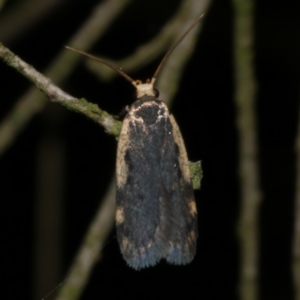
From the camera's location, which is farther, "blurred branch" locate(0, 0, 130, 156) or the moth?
"blurred branch" locate(0, 0, 130, 156)

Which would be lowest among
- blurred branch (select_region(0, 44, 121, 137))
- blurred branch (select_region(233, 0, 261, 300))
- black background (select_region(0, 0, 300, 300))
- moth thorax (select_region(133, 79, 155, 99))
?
black background (select_region(0, 0, 300, 300))

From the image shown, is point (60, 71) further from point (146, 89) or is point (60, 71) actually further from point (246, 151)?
point (246, 151)

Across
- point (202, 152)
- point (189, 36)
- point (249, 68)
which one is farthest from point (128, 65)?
point (202, 152)

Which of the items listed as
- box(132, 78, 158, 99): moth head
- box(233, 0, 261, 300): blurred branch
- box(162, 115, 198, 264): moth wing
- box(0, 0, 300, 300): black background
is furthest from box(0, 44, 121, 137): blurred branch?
box(0, 0, 300, 300): black background

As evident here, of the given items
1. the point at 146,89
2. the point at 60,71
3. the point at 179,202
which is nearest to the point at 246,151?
the point at 179,202

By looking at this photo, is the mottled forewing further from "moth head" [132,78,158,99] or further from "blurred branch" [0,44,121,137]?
"blurred branch" [0,44,121,137]

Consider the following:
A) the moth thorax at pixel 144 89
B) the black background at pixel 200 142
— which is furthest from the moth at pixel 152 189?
the black background at pixel 200 142
